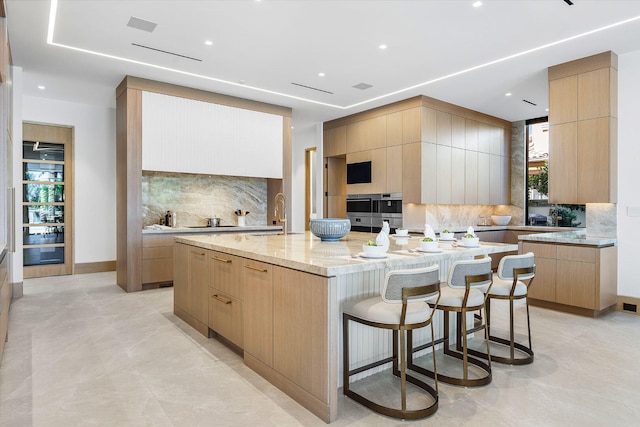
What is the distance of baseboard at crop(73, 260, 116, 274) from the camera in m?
6.92

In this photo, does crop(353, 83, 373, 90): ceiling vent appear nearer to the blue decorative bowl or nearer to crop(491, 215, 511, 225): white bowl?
the blue decorative bowl

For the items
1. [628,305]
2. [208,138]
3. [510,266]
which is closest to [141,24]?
[208,138]

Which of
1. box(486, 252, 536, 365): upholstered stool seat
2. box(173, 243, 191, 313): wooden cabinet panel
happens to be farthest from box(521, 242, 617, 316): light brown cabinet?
box(173, 243, 191, 313): wooden cabinet panel

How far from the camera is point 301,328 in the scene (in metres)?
2.31

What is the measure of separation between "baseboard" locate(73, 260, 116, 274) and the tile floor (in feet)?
9.67

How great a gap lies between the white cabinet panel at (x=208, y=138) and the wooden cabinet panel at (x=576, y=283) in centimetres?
454

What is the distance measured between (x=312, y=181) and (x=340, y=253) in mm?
7262

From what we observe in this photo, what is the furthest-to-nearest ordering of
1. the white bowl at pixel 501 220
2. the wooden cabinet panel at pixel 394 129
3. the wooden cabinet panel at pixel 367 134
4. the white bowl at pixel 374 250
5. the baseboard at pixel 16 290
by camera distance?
1. the white bowl at pixel 501 220
2. the wooden cabinet panel at pixel 367 134
3. the wooden cabinet panel at pixel 394 129
4. the baseboard at pixel 16 290
5. the white bowl at pixel 374 250

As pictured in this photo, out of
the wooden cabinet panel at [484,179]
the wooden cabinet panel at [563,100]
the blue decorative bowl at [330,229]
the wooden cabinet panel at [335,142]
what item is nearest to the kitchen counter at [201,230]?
the wooden cabinet panel at [335,142]

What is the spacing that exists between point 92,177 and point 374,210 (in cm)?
515

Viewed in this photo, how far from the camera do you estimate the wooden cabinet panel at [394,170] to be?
6.77 meters

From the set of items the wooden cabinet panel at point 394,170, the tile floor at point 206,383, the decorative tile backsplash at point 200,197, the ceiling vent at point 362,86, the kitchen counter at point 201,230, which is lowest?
the tile floor at point 206,383

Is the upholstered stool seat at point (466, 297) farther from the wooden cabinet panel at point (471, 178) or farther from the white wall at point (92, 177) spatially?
the white wall at point (92, 177)

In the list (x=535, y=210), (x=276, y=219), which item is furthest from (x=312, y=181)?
(x=535, y=210)
